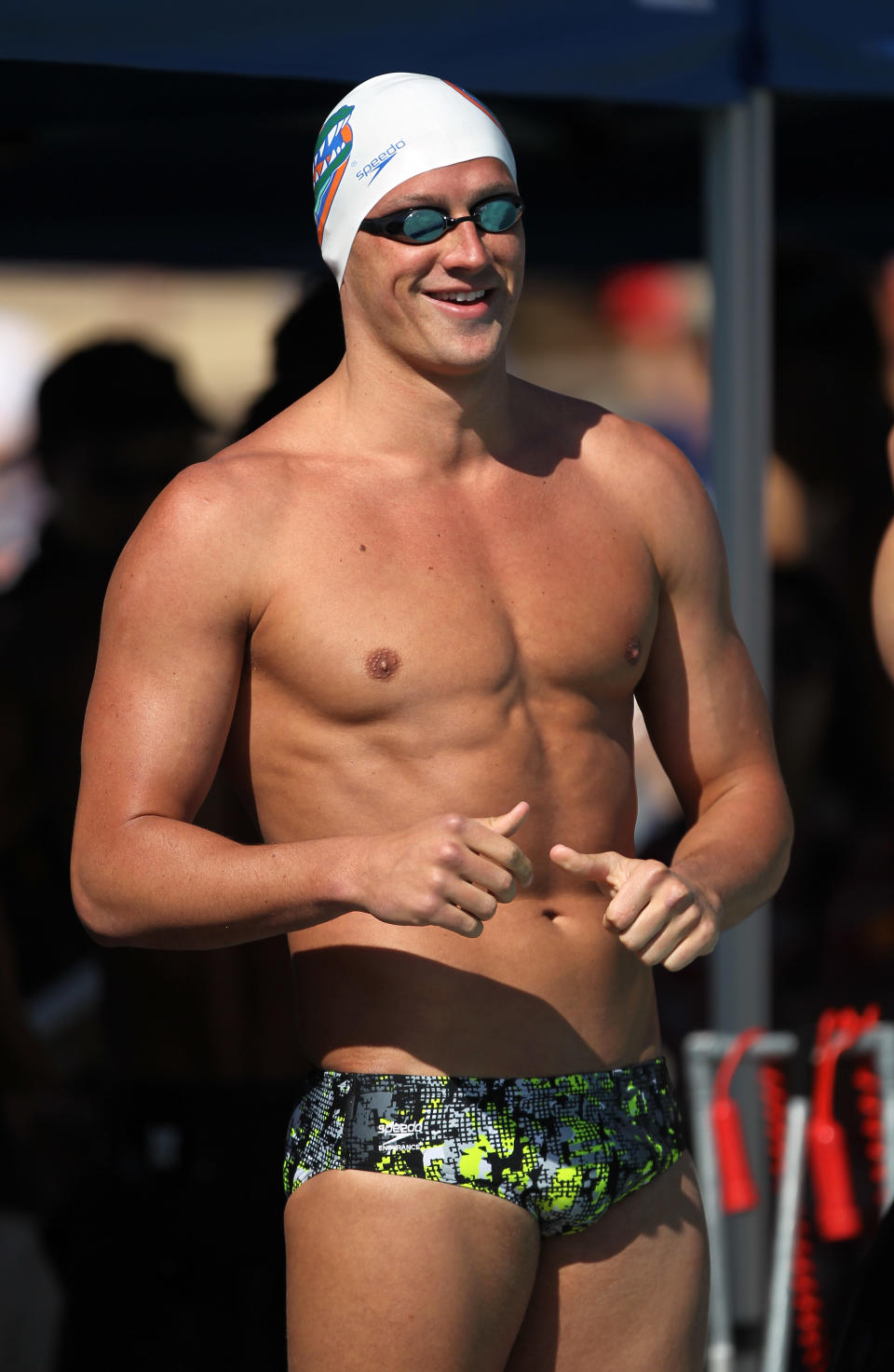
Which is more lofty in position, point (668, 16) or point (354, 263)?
point (668, 16)

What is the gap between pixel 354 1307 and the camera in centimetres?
189

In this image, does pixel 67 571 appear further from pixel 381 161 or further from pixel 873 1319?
pixel 873 1319

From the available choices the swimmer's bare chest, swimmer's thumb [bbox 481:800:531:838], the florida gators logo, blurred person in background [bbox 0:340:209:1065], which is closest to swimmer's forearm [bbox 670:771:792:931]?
the swimmer's bare chest

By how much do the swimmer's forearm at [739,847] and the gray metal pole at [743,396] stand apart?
0.98 metres

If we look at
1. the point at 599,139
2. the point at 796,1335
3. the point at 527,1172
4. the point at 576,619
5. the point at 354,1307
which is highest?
the point at 599,139

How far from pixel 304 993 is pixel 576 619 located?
58 cm

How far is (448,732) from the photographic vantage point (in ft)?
6.44

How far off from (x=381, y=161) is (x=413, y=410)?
297mm

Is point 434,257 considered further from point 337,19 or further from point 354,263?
point 337,19

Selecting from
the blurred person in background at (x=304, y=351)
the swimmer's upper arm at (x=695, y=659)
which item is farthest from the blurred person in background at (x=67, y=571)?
the swimmer's upper arm at (x=695, y=659)

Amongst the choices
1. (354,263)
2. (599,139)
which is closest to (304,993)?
(354,263)

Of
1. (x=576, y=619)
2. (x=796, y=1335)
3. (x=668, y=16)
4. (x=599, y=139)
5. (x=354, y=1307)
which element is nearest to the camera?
(x=354, y=1307)

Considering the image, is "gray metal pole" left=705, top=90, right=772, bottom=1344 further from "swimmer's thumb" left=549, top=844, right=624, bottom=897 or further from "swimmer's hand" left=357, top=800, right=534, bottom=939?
"swimmer's hand" left=357, top=800, right=534, bottom=939

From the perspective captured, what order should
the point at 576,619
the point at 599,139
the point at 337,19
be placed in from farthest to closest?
the point at 599,139, the point at 337,19, the point at 576,619
